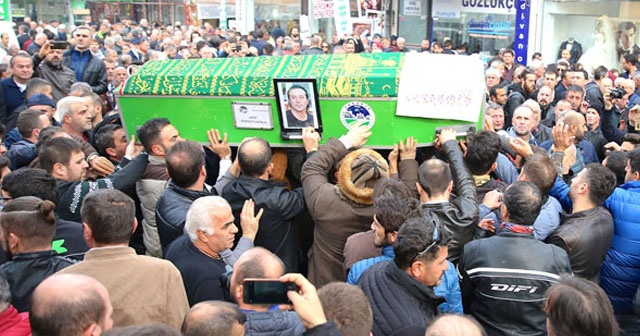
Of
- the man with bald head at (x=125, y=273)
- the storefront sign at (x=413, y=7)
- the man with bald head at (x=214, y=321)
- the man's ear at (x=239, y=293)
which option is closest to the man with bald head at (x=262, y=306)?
the man's ear at (x=239, y=293)

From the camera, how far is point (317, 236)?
3828 millimetres

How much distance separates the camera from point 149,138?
4.23 meters

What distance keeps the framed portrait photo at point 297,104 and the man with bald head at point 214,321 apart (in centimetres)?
229

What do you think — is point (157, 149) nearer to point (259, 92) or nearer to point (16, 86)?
point (259, 92)

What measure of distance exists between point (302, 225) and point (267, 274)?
1848 millimetres

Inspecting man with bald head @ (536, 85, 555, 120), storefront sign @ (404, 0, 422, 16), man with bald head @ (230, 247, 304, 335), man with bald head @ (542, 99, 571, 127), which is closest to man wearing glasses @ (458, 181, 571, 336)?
man with bald head @ (230, 247, 304, 335)

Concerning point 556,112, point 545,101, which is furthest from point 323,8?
point 556,112

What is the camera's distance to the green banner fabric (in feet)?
14.4

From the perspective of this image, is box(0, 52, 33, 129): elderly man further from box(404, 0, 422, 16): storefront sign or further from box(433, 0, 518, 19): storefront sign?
box(404, 0, 422, 16): storefront sign

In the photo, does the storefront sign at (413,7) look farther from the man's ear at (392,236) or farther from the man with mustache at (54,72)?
the man's ear at (392,236)

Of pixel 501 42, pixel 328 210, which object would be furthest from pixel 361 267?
pixel 501 42

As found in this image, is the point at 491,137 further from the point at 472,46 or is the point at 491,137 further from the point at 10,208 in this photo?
the point at 472,46

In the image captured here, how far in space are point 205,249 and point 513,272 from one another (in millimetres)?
1467

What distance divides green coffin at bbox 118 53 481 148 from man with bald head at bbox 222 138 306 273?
681 mm
